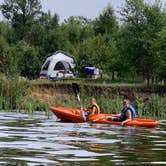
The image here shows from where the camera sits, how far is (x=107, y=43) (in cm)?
5869

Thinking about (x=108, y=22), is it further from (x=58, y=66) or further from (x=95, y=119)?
(x=95, y=119)

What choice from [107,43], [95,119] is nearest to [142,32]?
[107,43]

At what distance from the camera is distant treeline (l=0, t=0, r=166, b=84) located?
47531 mm

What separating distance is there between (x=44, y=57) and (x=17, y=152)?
2235 inches

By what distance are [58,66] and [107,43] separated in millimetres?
6576

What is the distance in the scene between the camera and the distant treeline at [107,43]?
47531mm

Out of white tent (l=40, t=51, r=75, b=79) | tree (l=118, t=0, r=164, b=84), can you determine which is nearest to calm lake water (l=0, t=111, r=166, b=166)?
tree (l=118, t=0, r=164, b=84)

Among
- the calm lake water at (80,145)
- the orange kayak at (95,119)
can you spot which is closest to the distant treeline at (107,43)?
the orange kayak at (95,119)

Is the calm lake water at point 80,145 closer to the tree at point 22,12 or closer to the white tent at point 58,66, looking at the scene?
the white tent at point 58,66

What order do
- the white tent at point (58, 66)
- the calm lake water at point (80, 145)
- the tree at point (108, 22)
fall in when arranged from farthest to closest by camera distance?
the tree at point (108, 22)
the white tent at point (58, 66)
the calm lake water at point (80, 145)

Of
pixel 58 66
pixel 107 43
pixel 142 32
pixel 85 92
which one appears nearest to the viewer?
pixel 85 92

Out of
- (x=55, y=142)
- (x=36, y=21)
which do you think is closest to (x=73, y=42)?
(x=36, y=21)

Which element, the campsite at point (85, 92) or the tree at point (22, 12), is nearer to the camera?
the campsite at point (85, 92)

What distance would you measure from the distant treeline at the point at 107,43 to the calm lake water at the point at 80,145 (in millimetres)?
18564
